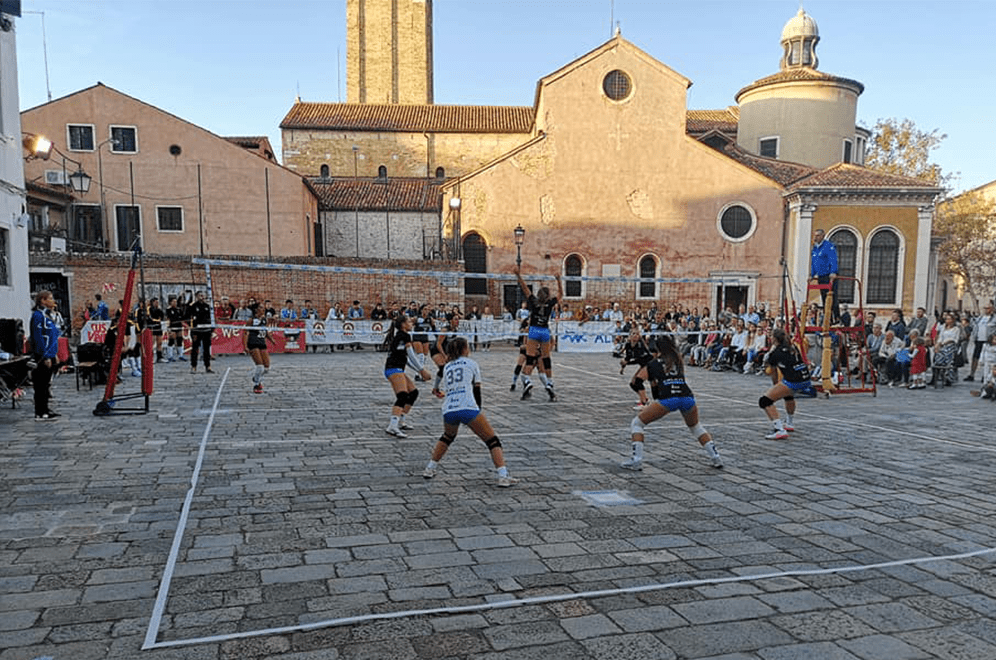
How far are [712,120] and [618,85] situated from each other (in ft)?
49.0

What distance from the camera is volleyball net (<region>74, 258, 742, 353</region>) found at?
22750 millimetres

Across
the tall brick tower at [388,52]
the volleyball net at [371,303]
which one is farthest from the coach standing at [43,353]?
the tall brick tower at [388,52]

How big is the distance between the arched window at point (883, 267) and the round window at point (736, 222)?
232 inches

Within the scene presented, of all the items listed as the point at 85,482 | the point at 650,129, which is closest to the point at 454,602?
the point at 85,482

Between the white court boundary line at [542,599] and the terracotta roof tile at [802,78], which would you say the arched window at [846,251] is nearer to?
the terracotta roof tile at [802,78]

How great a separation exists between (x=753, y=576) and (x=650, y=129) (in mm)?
31921

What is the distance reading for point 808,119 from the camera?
3788 cm

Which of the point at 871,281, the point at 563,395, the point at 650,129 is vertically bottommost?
the point at 563,395

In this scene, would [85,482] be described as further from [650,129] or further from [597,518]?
[650,129]

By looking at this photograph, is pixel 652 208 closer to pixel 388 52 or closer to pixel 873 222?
pixel 873 222

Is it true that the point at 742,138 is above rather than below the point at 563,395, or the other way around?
above

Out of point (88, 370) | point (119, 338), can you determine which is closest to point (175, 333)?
point (88, 370)

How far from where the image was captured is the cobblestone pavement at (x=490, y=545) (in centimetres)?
356

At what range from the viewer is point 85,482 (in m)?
6.49
